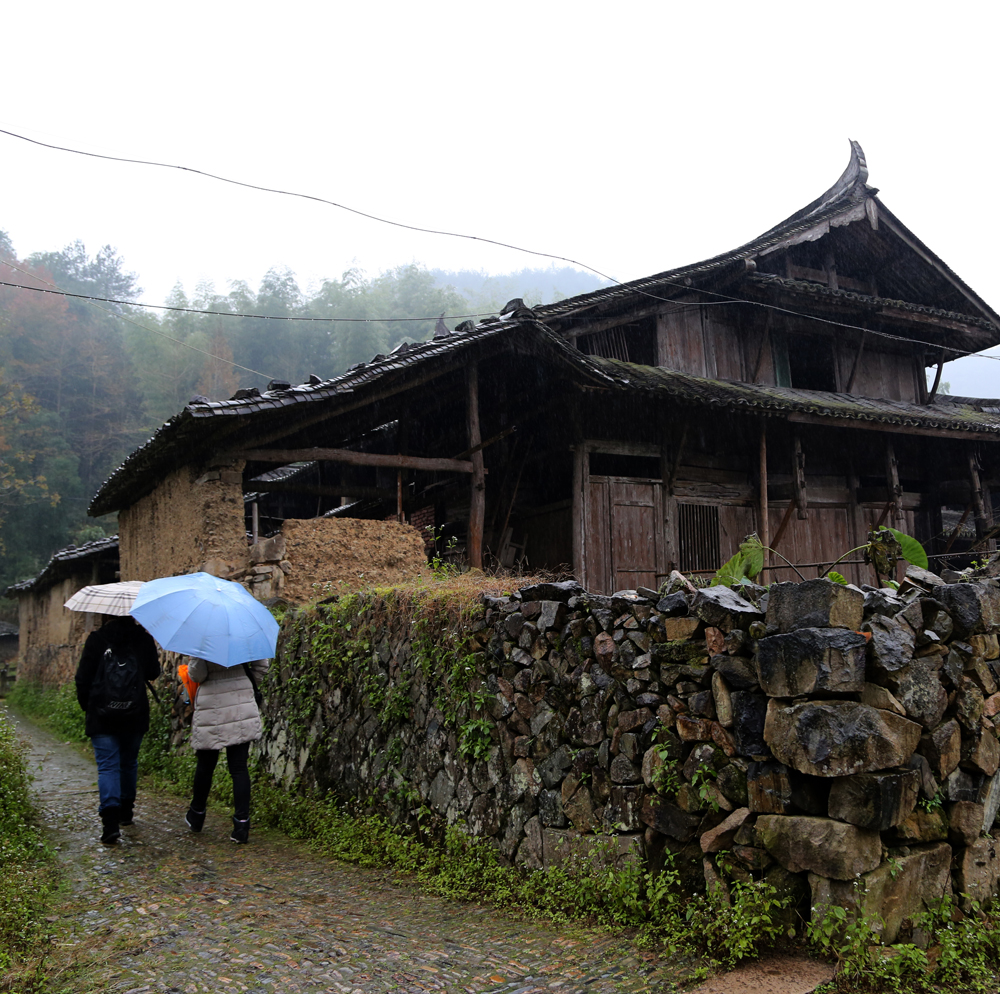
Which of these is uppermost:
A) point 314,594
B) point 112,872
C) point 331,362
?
point 331,362

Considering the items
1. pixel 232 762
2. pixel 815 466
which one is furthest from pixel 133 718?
pixel 815 466

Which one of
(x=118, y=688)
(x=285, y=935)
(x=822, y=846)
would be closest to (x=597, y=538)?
(x=118, y=688)

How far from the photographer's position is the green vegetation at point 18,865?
403 cm

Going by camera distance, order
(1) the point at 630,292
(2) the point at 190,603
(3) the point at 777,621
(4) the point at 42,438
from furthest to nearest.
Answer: (4) the point at 42,438 < (1) the point at 630,292 < (2) the point at 190,603 < (3) the point at 777,621

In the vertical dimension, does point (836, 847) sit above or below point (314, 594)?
below

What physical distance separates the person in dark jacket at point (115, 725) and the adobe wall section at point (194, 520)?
283 centimetres

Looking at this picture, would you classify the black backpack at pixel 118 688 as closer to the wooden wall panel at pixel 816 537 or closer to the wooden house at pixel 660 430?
the wooden house at pixel 660 430

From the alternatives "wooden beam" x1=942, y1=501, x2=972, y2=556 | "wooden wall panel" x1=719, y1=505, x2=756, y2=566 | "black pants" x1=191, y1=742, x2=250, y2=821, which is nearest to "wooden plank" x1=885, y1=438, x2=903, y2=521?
"wooden beam" x1=942, y1=501, x2=972, y2=556

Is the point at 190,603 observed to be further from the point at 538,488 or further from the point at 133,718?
the point at 538,488

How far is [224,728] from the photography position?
6043 mm

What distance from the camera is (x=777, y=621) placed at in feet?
13.0

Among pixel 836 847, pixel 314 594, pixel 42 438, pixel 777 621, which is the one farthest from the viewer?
pixel 42 438

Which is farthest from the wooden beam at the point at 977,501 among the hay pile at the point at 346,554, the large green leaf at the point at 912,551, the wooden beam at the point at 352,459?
the hay pile at the point at 346,554

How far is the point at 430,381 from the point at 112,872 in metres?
6.73
